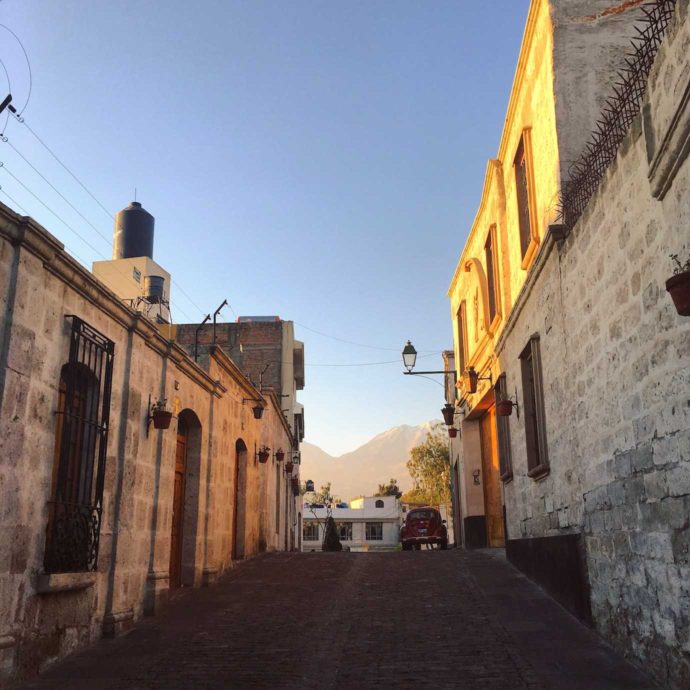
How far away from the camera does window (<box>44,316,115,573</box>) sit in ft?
23.6

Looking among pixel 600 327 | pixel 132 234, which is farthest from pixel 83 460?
pixel 132 234

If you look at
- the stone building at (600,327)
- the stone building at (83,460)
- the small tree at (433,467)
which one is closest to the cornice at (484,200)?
the stone building at (600,327)

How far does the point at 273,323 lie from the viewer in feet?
106

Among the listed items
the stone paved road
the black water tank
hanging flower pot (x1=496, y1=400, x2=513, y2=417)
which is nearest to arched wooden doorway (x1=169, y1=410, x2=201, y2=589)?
the stone paved road

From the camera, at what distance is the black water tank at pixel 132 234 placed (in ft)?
94.6

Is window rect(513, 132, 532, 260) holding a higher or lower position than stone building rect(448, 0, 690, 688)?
higher

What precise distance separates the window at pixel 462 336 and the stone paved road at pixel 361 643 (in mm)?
9249

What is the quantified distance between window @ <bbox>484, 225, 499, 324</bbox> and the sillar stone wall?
20.0 feet

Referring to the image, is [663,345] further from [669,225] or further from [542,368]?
[542,368]

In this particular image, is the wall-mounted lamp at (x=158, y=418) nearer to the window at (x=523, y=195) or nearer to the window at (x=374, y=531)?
the window at (x=523, y=195)

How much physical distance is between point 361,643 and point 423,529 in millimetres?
17187

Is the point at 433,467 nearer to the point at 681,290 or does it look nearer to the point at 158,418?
the point at 158,418

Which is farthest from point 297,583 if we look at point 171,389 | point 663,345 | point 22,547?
point 663,345

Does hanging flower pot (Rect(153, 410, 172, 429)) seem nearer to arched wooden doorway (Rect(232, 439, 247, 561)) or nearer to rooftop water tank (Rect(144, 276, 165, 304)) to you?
arched wooden doorway (Rect(232, 439, 247, 561))
